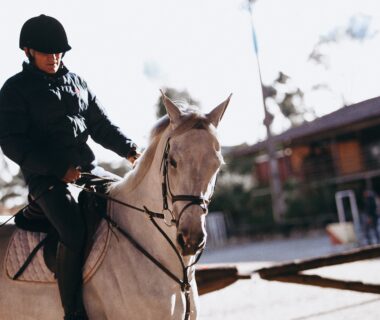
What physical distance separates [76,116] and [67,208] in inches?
28.3

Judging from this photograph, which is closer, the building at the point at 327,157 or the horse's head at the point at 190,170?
the horse's head at the point at 190,170

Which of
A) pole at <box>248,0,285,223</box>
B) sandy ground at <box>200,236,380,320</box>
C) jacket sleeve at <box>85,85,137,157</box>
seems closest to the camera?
jacket sleeve at <box>85,85,137,157</box>

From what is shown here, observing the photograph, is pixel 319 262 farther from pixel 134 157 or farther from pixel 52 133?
pixel 52 133

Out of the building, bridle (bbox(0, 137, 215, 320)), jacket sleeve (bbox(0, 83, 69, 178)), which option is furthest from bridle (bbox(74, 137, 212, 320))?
the building

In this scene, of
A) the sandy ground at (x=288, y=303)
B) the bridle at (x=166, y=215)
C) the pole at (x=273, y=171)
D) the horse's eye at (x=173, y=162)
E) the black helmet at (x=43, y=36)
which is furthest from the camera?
the pole at (x=273, y=171)

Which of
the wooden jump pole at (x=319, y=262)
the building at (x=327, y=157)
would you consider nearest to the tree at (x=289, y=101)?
the building at (x=327, y=157)

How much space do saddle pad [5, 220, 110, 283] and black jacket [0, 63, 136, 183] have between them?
0.44 m

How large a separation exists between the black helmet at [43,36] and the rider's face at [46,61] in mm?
47

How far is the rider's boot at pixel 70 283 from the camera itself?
346cm

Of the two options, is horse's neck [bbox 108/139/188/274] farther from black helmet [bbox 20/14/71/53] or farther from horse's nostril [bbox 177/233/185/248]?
black helmet [bbox 20/14/71/53]

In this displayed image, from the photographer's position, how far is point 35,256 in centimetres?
377

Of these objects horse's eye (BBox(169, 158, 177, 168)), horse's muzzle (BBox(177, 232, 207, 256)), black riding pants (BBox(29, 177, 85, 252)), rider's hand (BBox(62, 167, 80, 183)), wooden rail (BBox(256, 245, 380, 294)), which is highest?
rider's hand (BBox(62, 167, 80, 183))

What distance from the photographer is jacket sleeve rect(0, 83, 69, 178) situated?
11.6 ft

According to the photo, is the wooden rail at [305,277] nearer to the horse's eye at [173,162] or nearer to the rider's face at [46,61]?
the horse's eye at [173,162]
